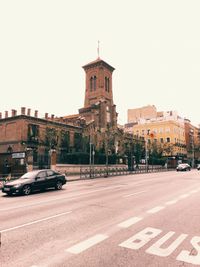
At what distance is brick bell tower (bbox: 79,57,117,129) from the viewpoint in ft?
198

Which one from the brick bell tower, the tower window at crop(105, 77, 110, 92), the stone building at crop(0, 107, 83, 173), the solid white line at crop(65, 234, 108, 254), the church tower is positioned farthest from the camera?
the tower window at crop(105, 77, 110, 92)

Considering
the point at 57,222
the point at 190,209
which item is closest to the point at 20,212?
the point at 57,222

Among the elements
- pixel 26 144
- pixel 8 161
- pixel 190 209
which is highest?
pixel 26 144

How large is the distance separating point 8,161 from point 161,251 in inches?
962

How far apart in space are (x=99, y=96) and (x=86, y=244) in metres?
58.1

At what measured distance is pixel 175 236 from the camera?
6.15 meters

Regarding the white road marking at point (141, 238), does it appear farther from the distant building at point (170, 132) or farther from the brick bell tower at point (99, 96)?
the distant building at point (170, 132)

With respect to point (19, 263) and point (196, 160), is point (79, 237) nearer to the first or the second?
point (19, 263)

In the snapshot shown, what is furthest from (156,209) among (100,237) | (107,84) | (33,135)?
(107,84)

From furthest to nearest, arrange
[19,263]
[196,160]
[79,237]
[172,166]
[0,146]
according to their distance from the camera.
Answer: [196,160] < [172,166] < [0,146] < [79,237] < [19,263]

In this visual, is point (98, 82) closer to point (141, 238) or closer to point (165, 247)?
point (141, 238)

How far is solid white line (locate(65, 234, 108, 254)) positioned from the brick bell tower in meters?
52.9

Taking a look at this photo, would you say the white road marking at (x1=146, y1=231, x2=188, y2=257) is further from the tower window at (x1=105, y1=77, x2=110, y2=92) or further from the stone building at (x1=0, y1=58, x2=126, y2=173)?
the tower window at (x1=105, y1=77, x2=110, y2=92)

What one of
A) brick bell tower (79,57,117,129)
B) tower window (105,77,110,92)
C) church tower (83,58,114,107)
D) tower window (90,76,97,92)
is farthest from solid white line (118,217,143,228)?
tower window (105,77,110,92)
